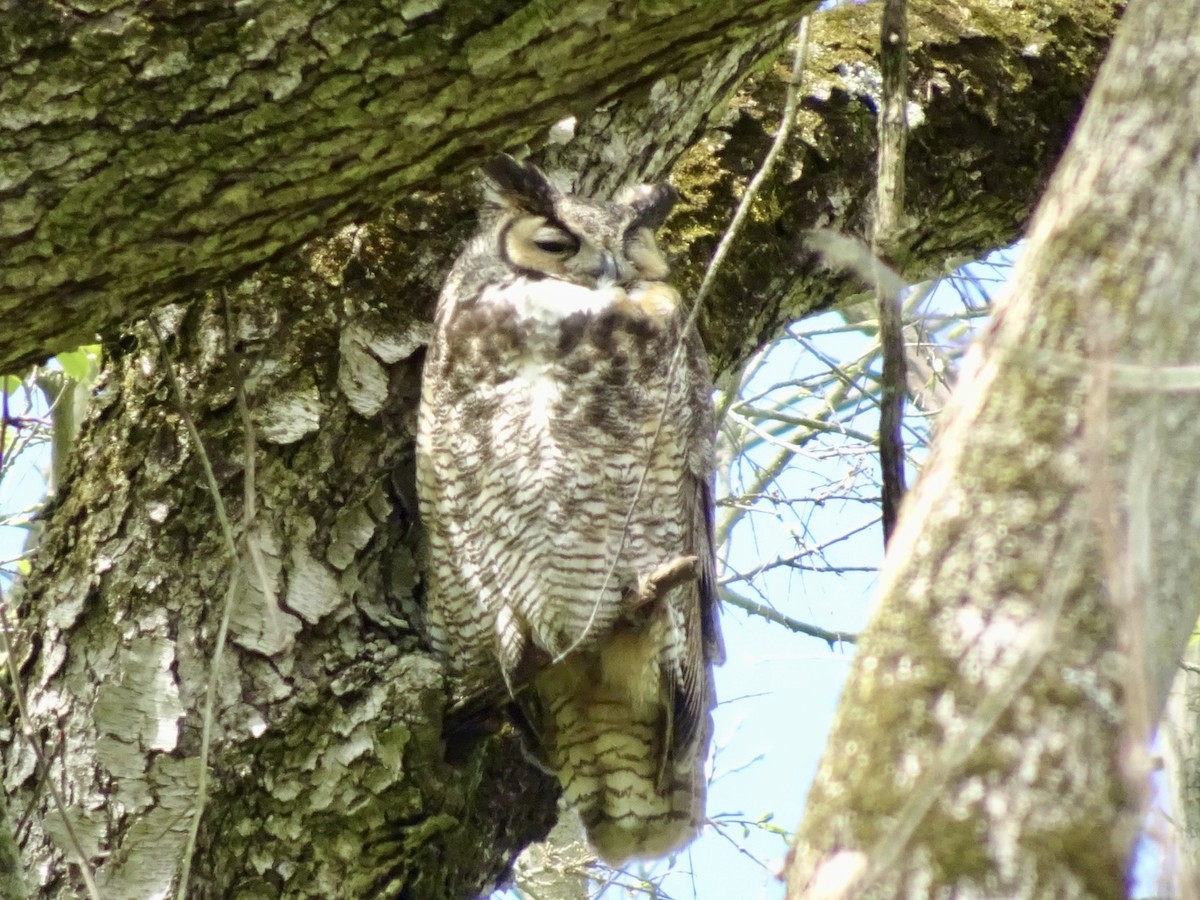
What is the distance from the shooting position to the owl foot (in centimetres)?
233

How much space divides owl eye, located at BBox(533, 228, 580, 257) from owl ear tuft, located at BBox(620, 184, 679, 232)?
135 mm

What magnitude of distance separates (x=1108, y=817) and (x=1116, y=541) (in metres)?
0.22

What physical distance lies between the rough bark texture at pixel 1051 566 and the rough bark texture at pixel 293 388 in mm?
716

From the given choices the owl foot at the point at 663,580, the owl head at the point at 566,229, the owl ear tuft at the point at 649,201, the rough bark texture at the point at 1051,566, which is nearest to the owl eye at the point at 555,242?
the owl head at the point at 566,229

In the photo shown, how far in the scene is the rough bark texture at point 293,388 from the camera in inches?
68.3

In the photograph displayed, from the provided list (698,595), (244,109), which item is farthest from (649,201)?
(244,109)

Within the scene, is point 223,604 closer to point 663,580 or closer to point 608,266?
point 663,580

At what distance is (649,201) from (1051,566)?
177cm

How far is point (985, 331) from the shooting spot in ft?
4.17

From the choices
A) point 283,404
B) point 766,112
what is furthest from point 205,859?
point 766,112

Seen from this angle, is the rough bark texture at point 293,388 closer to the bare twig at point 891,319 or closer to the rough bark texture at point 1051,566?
the bare twig at point 891,319

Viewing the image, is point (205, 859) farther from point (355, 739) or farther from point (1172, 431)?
point (1172, 431)

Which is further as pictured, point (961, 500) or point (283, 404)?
point (283, 404)

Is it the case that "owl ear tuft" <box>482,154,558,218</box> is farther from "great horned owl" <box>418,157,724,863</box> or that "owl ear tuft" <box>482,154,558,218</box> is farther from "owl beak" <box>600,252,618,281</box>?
"owl beak" <box>600,252,618,281</box>
